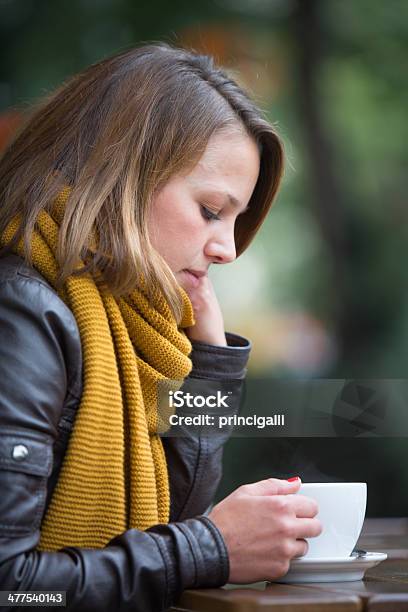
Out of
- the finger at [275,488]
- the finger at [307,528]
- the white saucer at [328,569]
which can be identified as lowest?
the white saucer at [328,569]

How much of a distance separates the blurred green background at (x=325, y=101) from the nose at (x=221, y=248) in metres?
2.80

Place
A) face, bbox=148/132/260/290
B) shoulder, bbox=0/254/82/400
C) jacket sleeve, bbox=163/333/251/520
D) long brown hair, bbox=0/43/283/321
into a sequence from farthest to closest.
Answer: jacket sleeve, bbox=163/333/251/520, face, bbox=148/132/260/290, long brown hair, bbox=0/43/283/321, shoulder, bbox=0/254/82/400

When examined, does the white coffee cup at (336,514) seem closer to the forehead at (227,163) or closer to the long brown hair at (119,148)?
Answer: the long brown hair at (119,148)

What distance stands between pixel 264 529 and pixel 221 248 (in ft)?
2.05

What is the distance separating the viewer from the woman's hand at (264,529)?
1495mm

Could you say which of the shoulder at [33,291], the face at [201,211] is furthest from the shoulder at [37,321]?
the face at [201,211]

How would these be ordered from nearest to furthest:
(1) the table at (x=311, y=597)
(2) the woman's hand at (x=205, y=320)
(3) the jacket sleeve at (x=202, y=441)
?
(1) the table at (x=311, y=597), (3) the jacket sleeve at (x=202, y=441), (2) the woman's hand at (x=205, y=320)

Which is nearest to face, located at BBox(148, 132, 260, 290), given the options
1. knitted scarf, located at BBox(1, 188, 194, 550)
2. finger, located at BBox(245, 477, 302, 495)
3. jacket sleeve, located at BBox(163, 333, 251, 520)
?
Answer: knitted scarf, located at BBox(1, 188, 194, 550)

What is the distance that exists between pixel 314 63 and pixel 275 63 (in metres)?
0.22

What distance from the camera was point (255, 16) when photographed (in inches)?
211

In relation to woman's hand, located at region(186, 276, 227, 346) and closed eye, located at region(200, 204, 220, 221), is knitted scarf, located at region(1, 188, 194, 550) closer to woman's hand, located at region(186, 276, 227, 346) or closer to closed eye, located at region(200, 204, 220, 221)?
closed eye, located at region(200, 204, 220, 221)

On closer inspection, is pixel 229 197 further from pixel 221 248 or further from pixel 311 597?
pixel 311 597

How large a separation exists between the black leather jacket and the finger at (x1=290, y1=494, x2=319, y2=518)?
12 cm

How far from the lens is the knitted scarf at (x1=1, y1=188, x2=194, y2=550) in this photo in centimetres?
162
